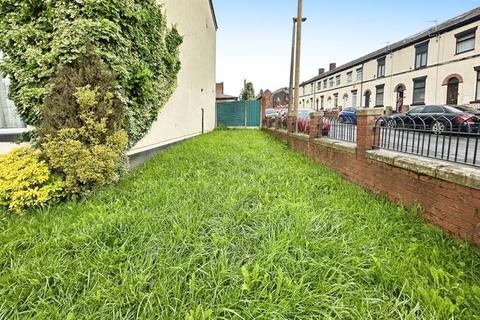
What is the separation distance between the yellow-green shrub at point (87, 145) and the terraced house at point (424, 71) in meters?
21.4

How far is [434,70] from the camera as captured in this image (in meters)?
20.9

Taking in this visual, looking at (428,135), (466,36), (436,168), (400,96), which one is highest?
(466,36)

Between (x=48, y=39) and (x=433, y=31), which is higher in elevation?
(x=433, y=31)

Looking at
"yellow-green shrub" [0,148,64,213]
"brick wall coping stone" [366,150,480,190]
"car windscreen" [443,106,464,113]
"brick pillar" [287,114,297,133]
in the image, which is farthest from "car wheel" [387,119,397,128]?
"car windscreen" [443,106,464,113]

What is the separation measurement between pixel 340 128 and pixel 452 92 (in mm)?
18571

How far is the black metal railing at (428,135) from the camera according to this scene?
3340 millimetres

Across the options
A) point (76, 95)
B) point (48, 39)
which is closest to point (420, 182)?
point (76, 95)

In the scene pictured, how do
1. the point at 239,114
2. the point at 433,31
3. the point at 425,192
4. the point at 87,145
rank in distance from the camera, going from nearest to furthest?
the point at 425,192 < the point at 87,145 < the point at 433,31 < the point at 239,114

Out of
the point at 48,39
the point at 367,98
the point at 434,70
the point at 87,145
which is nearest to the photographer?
the point at 87,145

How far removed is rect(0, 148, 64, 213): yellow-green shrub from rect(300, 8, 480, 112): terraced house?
22269 mm

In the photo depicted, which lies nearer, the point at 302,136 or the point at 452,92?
the point at 302,136

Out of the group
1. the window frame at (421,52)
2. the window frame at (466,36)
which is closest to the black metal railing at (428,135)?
the window frame at (466,36)

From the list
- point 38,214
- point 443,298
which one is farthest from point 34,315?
point 443,298

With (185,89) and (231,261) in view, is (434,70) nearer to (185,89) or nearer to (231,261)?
(185,89)
